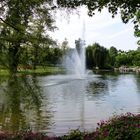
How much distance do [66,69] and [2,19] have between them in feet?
267

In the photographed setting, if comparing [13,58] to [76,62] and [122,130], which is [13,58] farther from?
[76,62]

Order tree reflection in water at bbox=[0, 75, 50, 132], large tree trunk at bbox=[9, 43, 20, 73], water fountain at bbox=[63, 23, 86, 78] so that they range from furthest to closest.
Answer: water fountain at bbox=[63, 23, 86, 78] < tree reflection in water at bbox=[0, 75, 50, 132] < large tree trunk at bbox=[9, 43, 20, 73]

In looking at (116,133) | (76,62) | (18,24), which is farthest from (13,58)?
(76,62)

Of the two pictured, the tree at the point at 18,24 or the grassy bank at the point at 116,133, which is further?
the tree at the point at 18,24

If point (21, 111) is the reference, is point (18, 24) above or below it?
above

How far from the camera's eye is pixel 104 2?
283 inches

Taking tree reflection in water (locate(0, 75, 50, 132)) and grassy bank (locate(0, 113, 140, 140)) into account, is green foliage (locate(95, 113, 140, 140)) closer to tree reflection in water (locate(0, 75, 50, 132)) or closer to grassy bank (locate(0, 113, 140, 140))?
grassy bank (locate(0, 113, 140, 140))

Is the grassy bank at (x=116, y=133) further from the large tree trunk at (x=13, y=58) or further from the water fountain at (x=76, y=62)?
the water fountain at (x=76, y=62)

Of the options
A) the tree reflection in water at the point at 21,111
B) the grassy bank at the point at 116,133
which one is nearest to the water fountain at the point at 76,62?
the tree reflection in water at the point at 21,111

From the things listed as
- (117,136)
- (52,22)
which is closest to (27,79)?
(52,22)

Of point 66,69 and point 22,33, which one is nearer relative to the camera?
point 22,33

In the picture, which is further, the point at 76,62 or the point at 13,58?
the point at 76,62

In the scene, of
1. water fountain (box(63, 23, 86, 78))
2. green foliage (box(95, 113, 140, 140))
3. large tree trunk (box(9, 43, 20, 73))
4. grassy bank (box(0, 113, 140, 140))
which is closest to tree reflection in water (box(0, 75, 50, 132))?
large tree trunk (box(9, 43, 20, 73))

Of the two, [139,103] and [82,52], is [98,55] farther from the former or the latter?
[139,103]
